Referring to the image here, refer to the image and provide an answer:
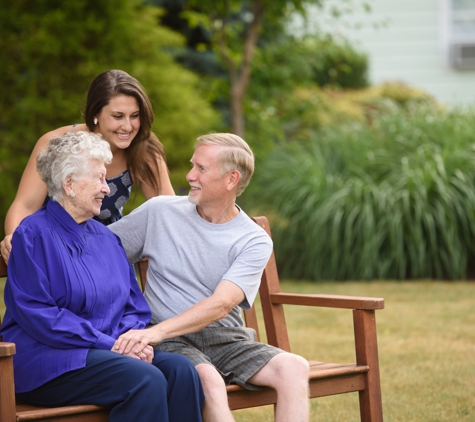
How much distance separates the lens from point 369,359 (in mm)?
3432

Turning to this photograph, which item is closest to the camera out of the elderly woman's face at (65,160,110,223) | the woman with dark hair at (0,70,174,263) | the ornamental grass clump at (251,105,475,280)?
the elderly woman's face at (65,160,110,223)

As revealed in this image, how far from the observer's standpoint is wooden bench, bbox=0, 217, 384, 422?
8.74 feet

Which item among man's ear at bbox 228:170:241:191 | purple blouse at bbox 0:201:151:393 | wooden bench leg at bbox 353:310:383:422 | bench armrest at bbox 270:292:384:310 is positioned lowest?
wooden bench leg at bbox 353:310:383:422

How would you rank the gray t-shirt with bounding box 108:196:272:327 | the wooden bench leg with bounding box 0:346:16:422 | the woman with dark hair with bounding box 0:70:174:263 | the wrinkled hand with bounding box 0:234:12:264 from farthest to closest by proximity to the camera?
the woman with dark hair with bounding box 0:70:174:263, the gray t-shirt with bounding box 108:196:272:327, the wrinkled hand with bounding box 0:234:12:264, the wooden bench leg with bounding box 0:346:16:422

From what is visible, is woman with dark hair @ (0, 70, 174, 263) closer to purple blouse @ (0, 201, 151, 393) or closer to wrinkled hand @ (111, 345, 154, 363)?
purple blouse @ (0, 201, 151, 393)

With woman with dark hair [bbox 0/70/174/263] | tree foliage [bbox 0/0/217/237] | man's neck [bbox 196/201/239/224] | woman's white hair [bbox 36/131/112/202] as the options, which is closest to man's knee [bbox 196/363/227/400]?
man's neck [bbox 196/201/239/224]

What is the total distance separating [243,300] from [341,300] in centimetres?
47

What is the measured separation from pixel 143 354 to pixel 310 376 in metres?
0.67

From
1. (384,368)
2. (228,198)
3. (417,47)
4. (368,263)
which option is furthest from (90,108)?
(417,47)

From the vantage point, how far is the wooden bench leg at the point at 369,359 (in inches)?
135

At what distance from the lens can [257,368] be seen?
313cm

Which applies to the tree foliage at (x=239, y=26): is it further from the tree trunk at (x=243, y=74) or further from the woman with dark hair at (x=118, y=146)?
the woman with dark hair at (x=118, y=146)

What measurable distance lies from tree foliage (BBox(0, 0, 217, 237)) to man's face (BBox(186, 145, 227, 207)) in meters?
6.53

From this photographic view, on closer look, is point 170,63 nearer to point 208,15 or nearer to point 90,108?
point 208,15
